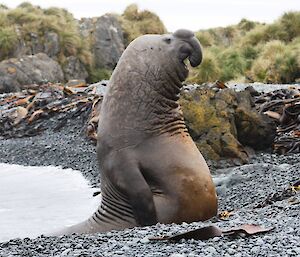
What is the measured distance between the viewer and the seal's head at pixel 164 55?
579cm

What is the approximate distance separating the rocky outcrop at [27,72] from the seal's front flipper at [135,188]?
19.6 metres

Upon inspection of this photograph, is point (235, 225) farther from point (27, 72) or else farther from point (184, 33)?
point (27, 72)

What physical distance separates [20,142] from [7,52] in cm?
1589

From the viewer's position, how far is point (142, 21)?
3903 centimetres

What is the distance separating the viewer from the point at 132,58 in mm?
5906

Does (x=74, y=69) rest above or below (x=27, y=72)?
below

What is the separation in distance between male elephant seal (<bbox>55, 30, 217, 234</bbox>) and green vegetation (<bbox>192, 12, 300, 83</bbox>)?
713 inches

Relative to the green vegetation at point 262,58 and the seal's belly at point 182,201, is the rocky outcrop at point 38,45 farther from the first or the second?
the seal's belly at point 182,201

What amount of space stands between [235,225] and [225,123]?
5.12m

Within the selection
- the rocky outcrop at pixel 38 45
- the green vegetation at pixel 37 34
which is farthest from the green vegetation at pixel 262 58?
the rocky outcrop at pixel 38 45

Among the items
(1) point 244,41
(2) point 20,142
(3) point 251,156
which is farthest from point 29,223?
(1) point 244,41

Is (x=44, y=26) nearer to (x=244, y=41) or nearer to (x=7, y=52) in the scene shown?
(x=7, y=52)

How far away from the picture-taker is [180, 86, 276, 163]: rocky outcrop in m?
9.39

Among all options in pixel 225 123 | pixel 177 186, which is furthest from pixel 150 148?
pixel 225 123
